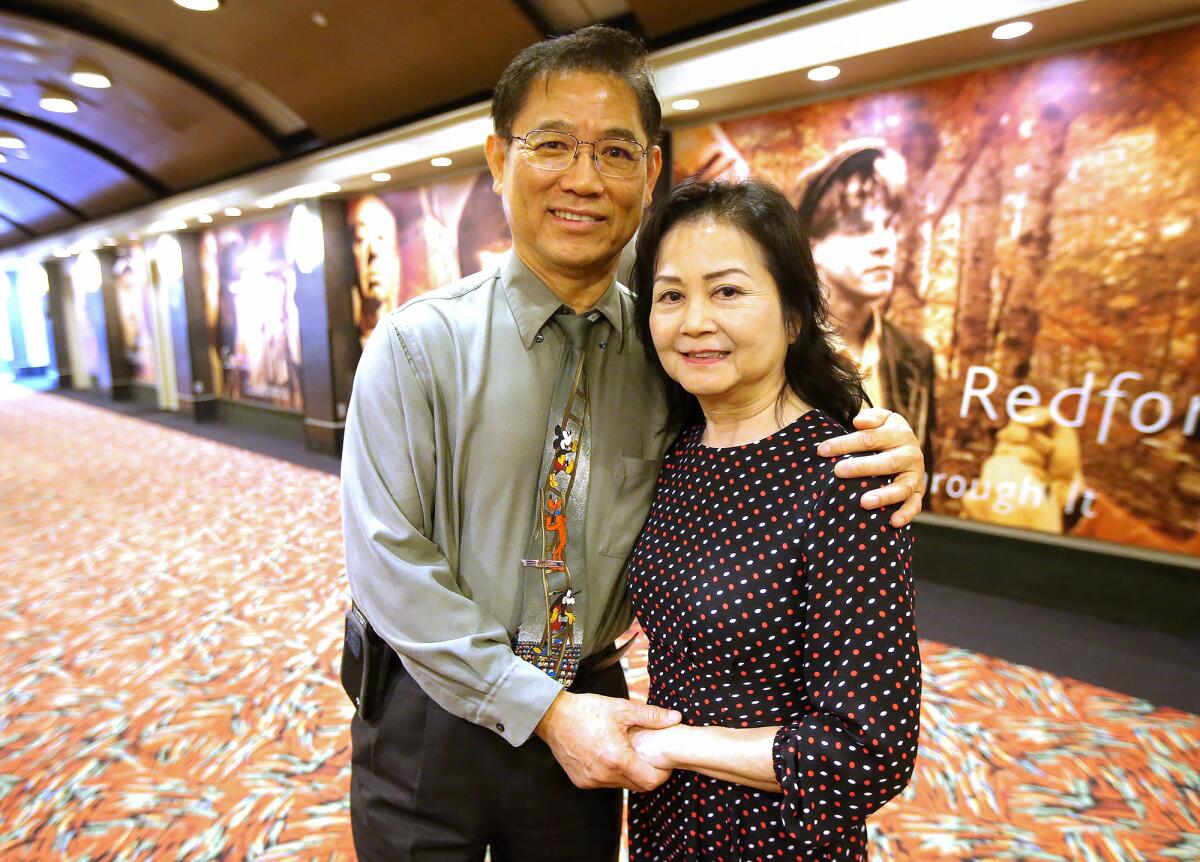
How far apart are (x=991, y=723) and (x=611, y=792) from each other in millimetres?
2604

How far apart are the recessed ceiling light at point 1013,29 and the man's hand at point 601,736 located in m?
4.22

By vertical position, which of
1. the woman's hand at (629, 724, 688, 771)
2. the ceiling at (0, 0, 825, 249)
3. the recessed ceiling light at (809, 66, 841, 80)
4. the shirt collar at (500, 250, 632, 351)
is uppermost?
the ceiling at (0, 0, 825, 249)

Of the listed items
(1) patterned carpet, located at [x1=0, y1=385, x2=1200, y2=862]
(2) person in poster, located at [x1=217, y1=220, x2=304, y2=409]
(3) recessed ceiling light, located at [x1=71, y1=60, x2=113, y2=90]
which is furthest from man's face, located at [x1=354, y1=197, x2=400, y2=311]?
(1) patterned carpet, located at [x1=0, y1=385, x2=1200, y2=862]

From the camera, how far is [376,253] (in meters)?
8.97

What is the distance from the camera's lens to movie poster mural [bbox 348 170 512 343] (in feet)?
25.2

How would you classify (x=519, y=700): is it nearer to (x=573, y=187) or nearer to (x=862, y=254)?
(x=573, y=187)

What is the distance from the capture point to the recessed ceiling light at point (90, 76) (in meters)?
8.00

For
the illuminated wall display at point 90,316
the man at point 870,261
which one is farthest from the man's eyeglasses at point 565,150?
the illuminated wall display at point 90,316

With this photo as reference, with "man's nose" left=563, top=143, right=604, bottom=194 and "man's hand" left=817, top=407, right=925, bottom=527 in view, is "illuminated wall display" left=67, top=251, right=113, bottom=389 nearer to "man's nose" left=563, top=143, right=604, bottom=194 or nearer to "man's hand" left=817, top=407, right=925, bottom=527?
"man's nose" left=563, top=143, right=604, bottom=194

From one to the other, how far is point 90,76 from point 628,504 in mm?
10087

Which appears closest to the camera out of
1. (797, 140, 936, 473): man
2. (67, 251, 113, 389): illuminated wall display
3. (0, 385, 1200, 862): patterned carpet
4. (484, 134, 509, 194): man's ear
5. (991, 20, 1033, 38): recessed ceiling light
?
(484, 134, 509, 194): man's ear

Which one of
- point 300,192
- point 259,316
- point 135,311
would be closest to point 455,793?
point 300,192

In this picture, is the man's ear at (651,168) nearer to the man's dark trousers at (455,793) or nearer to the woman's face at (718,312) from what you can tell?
the woman's face at (718,312)

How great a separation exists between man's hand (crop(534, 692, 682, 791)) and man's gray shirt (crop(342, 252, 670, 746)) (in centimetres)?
4
